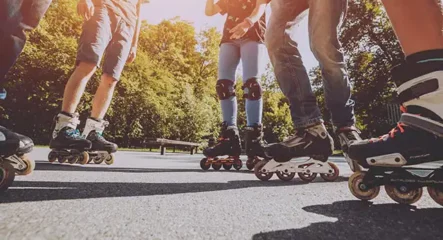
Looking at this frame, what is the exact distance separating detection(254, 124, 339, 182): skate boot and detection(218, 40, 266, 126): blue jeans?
1114 millimetres

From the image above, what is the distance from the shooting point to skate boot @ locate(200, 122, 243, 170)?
10.6 feet

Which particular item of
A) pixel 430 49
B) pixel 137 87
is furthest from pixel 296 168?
pixel 137 87

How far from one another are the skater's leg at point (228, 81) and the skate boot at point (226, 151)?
155 mm

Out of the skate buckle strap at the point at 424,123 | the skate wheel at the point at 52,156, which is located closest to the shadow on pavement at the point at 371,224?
the skate buckle strap at the point at 424,123

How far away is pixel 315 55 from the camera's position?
6.24ft

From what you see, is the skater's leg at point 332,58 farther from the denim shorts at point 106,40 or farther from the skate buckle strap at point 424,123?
the denim shorts at point 106,40

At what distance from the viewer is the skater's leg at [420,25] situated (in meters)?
1.18

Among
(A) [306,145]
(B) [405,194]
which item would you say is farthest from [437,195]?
(A) [306,145]

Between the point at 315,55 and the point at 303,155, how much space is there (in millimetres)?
661

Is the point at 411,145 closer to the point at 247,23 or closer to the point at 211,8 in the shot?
the point at 247,23

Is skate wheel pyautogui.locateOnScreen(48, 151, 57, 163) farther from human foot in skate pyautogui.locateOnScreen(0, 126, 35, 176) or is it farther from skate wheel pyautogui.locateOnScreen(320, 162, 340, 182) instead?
skate wheel pyautogui.locateOnScreen(320, 162, 340, 182)

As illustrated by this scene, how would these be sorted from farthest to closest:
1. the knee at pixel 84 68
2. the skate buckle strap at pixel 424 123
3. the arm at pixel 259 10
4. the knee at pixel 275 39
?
the arm at pixel 259 10, the knee at pixel 84 68, the knee at pixel 275 39, the skate buckle strap at pixel 424 123

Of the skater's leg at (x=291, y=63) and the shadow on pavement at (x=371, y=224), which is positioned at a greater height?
the skater's leg at (x=291, y=63)

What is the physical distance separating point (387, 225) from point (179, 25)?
2224cm
